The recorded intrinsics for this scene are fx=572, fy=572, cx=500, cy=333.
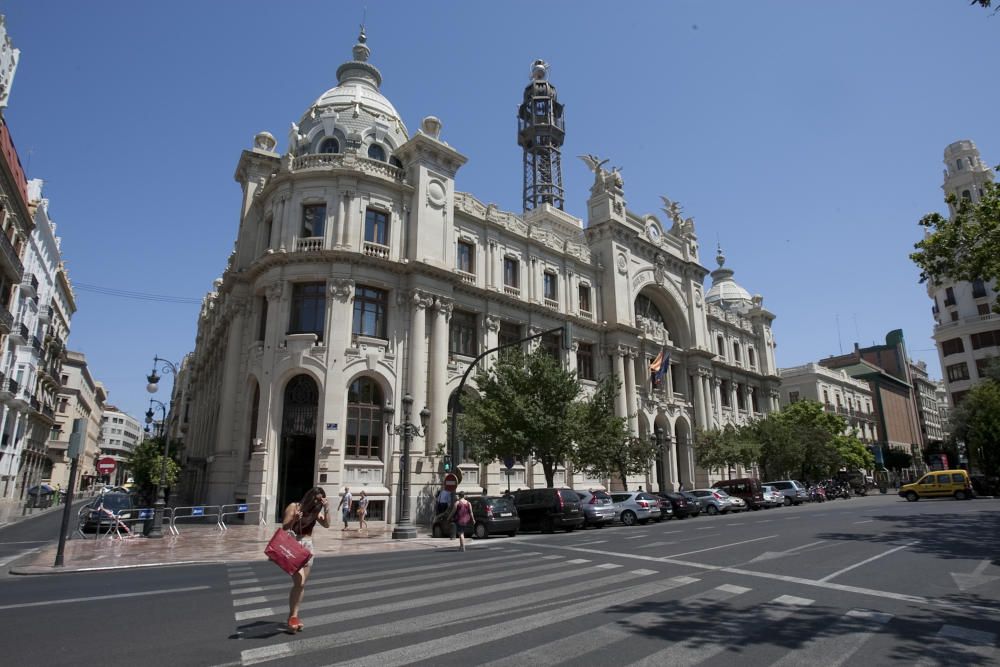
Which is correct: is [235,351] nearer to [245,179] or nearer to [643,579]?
[245,179]

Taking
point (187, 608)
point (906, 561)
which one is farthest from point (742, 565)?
point (187, 608)

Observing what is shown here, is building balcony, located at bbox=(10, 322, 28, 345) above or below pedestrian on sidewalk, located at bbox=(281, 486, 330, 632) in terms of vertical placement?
above

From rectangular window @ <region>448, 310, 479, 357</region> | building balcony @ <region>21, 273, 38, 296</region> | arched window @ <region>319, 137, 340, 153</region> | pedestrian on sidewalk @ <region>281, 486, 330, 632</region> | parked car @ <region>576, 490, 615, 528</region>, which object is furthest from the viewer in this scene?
building balcony @ <region>21, 273, 38, 296</region>

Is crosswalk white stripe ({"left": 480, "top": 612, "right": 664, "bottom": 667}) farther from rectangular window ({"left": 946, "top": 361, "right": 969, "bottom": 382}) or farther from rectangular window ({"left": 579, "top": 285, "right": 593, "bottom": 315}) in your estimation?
rectangular window ({"left": 946, "top": 361, "right": 969, "bottom": 382})

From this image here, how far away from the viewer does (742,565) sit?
11234 millimetres

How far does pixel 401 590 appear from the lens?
924 cm

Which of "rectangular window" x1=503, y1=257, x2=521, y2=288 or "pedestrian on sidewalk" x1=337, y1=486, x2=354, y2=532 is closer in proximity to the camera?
"pedestrian on sidewalk" x1=337, y1=486, x2=354, y2=532

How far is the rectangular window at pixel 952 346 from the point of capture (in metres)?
69.2

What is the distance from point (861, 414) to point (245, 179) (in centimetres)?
8088

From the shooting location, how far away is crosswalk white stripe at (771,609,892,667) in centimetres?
552

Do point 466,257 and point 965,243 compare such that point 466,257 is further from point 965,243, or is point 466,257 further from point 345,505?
point 965,243

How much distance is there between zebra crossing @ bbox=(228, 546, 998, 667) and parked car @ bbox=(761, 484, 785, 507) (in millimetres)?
29819

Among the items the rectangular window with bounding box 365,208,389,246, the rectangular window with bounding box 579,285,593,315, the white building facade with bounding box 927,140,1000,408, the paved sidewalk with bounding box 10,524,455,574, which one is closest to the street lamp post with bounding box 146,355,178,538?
the paved sidewalk with bounding box 10,524,455,574

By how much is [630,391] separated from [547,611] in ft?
110
